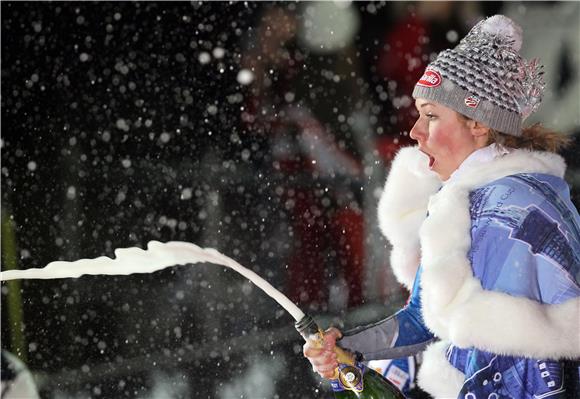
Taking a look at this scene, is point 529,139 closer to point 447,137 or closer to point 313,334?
point 447,137

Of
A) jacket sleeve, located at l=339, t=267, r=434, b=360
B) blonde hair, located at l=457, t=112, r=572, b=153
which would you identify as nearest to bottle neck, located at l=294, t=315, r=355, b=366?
jacket sleeve, located at l=339, t=267, r=434, b=360

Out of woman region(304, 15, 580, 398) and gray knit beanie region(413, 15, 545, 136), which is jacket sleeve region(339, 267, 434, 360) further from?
gray knit beanie region(413, 15, 545, 136)

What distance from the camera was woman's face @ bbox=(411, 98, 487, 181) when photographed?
1.90 m

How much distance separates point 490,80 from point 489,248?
0.51 meters

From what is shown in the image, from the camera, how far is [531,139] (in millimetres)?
1946

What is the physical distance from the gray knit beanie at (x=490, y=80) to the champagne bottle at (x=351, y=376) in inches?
27.7

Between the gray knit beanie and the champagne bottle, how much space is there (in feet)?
2.31

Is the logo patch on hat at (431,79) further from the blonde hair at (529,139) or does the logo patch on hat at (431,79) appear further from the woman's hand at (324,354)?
the woman's hand at (324,354)

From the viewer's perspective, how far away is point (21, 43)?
22.8 feet

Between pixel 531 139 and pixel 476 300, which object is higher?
pixel 531 139

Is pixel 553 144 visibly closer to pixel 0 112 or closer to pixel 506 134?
pixel 506 134

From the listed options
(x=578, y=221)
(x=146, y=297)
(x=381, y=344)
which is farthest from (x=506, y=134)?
(x=146, y=297)

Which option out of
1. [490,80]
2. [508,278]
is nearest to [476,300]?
[508,278]

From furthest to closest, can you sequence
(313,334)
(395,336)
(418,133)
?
(395,336) → (418,133) → (313,334)
